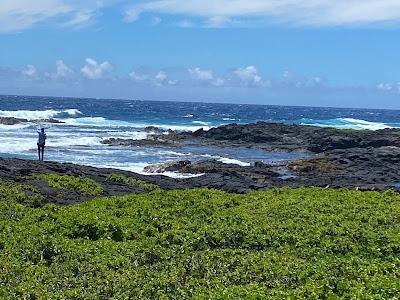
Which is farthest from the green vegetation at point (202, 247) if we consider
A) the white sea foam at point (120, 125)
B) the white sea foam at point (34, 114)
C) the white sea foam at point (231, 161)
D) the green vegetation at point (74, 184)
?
the white sea foam at point (34, 114)

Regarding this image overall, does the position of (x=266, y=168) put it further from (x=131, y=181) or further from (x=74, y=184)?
(x=74, y=184)

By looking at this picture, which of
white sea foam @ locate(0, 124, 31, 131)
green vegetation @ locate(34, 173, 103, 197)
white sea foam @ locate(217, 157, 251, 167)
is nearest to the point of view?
green vegetation @ locate(34, 173, 103, 197)

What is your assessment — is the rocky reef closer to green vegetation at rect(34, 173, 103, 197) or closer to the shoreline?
the shoreline

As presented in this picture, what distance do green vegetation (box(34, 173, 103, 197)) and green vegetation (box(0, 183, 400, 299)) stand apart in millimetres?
3350

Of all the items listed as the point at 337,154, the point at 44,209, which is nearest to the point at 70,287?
the point at 44,209

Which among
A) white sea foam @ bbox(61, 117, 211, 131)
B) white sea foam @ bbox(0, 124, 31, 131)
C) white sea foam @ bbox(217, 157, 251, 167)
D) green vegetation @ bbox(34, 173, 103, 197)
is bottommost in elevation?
white sea foam @ bbox(217, 157, 251, 167)

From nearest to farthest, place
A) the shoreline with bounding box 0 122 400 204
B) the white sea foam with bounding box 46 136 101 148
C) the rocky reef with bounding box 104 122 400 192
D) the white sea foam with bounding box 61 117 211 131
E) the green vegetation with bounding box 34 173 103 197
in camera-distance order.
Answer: the green vegetation with bounding box 34 173 103 197 < the shoreline with bounding box 0 122 400 204 < the rocky reef with bounding box 104 122 400 192 < the white sea foam with bounding box 46 136 101 148 < the white sea foam with bounding box 61 117 211 131

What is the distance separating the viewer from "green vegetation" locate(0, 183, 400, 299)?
11.5 metres

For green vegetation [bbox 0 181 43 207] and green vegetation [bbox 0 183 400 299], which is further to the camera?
green vegetation [bbox 0 181 43 207]

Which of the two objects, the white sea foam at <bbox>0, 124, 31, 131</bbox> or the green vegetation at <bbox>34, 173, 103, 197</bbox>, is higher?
the green vegetation at <bbox>34, 173, 103, 197</bbox>

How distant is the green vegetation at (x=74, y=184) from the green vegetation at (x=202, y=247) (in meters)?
3.35

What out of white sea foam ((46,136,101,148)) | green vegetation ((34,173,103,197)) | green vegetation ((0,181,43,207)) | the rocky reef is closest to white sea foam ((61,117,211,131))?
the rocky reef

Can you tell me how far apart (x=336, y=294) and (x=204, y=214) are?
8.91 metres

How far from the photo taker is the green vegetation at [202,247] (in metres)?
11.5
